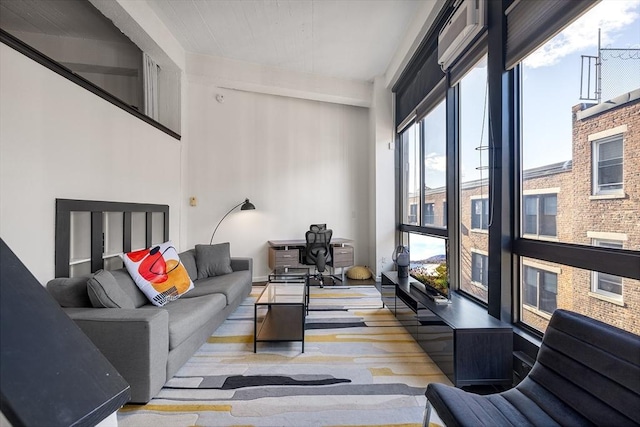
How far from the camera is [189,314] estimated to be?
2.15m

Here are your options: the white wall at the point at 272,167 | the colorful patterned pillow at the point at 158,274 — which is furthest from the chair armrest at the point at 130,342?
the white wall at the point at 272,167

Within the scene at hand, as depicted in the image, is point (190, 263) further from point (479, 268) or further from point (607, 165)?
point (607, 165)

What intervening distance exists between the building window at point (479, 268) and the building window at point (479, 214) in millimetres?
271

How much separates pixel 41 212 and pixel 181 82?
3107 mm

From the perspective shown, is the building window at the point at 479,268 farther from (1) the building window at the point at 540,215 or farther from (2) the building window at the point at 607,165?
(2) the building window at the point at 607,165

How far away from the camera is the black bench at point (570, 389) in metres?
1.01

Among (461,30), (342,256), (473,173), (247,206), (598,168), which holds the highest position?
(461,30)

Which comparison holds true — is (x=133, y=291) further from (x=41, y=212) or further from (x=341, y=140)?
(x=341, y=140)

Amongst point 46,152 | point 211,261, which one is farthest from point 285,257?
point 46,152

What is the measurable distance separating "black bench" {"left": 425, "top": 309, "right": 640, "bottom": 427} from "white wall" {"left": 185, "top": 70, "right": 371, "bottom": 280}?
13.0 feet

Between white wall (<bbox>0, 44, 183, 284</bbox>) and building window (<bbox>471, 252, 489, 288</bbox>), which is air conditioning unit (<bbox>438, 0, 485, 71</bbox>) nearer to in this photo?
building window (<bbox>471, 252, 489, 288</bbox>)

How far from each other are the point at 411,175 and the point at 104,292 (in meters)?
4.02

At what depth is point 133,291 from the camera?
2.34 meters

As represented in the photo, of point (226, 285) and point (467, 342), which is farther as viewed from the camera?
point (226, 285)
